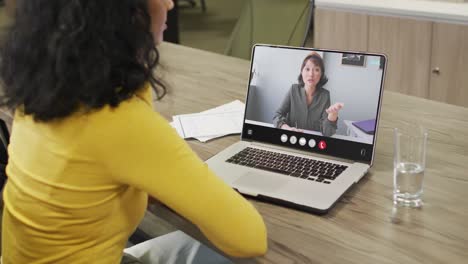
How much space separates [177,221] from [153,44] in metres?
0.37

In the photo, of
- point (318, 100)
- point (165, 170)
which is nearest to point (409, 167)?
point (318, 100)

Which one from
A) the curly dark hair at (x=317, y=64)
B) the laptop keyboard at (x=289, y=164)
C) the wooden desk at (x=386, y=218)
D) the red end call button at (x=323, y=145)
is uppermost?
the curly dark hair at (x=317, y=64)

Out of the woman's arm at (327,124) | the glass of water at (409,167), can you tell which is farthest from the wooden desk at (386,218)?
the woman's arm at (327,124)

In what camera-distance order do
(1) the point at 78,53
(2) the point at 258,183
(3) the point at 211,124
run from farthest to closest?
(3) the point at 211,124 → (2) the point at 258,183 → (1) the point at 78,53

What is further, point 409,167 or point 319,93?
point 319,93

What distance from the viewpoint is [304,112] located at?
4.48 ft

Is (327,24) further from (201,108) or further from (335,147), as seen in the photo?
(335,147)

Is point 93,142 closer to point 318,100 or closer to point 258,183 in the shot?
point 258,183

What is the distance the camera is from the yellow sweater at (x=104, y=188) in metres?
0.95

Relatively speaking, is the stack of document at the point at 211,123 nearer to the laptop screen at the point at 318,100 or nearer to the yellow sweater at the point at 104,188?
the laptop screen at the point at 318,100

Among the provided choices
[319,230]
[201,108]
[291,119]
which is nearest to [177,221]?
[319,230]

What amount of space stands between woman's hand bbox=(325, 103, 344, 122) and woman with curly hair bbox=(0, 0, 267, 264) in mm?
396

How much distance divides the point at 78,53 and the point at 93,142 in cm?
14

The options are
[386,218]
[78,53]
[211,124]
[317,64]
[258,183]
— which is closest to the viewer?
[78,53]
